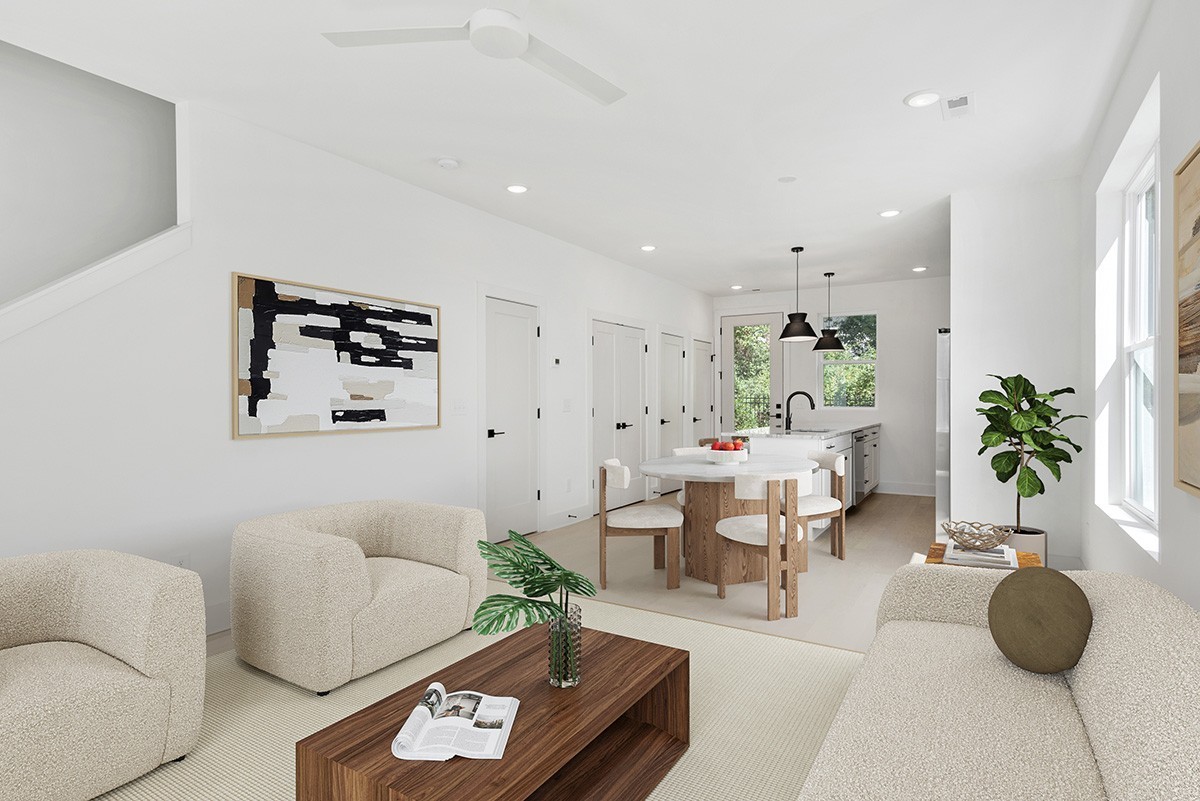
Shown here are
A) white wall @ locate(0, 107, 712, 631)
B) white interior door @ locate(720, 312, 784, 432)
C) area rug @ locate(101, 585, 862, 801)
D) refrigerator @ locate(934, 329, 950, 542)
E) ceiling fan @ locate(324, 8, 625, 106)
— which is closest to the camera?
area rug @ locate(101, 585, 862, 801)

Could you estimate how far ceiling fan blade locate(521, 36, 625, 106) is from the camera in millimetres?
2207

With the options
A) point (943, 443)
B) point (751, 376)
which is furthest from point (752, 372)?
point (943, 443)

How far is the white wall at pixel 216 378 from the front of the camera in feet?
9.23

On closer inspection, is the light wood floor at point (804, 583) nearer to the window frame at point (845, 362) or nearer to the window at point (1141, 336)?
the window at point (1141, 336)

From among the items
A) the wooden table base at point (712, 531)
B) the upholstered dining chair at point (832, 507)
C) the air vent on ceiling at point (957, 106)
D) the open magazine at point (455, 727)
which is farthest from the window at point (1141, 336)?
the open magazine at point (455, 727)

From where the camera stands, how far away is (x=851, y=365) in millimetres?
8312

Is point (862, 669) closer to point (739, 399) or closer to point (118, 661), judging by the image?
point (118, 661)

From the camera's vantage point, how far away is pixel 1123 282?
347 centimetres

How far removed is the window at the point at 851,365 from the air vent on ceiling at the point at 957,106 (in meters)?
5.07

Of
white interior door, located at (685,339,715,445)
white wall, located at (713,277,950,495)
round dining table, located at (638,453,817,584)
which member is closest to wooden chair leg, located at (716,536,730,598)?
round dining table, located at (638,453,817,584)

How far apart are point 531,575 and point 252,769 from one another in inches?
45.3

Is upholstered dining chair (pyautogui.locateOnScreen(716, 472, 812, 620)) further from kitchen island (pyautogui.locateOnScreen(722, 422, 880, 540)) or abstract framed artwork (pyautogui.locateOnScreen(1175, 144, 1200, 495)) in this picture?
abstract framed artwork (pyautogui.locateOnScreen(1175, 144, 1200, 495))

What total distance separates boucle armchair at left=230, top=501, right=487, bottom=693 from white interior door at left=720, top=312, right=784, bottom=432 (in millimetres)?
6127

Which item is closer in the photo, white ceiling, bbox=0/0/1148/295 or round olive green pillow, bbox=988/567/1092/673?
round olive green pillow, bbox=988/567/1092/673
